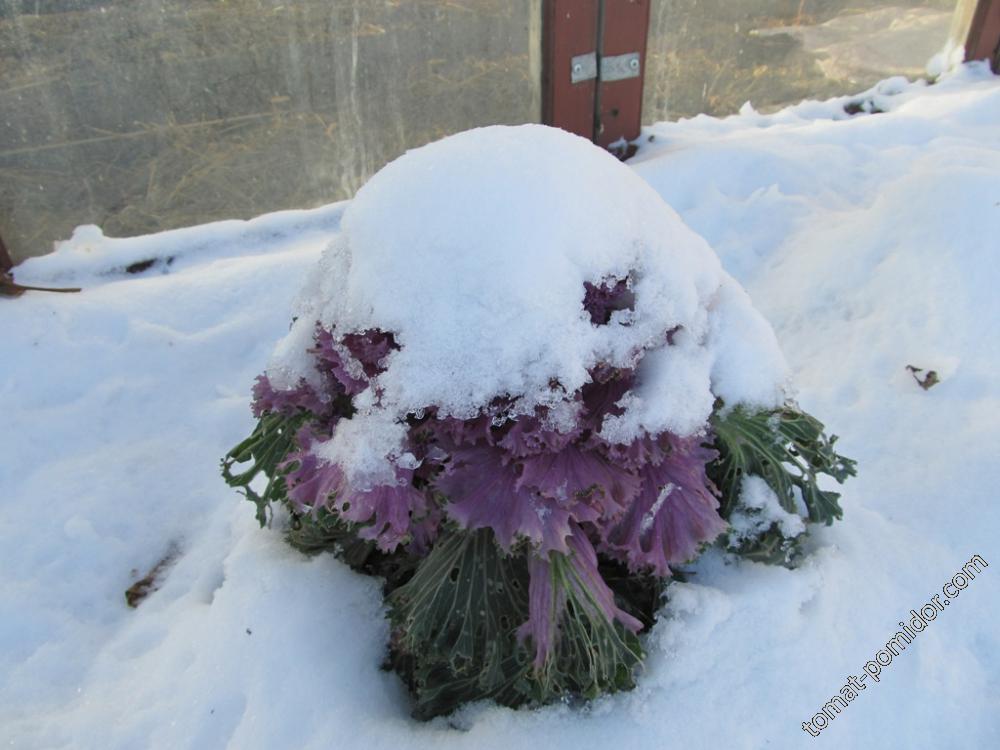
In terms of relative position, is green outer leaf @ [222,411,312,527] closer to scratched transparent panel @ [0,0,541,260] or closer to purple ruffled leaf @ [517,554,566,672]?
purple ruffled leaf @ [517,554,566,672]

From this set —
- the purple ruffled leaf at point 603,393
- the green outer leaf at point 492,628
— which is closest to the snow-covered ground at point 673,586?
the green outer leaf at point 492,628

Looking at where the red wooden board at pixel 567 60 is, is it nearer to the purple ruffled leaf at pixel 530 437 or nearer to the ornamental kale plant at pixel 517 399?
the ornamental kale plant at pixel 517 399

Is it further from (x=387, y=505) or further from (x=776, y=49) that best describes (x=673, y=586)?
(x=776, y=49)

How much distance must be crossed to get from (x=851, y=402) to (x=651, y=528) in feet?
4.08

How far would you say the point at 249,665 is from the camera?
1.46 meters

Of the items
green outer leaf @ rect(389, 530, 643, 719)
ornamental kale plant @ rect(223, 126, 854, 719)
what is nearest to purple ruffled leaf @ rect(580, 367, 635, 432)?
ornamental kale plant @ rect(223, 126, 854, 719)

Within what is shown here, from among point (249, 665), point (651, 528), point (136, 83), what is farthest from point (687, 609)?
point (136, 83)

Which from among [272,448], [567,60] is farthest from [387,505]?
[567,60]

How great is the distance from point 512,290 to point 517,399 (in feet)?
0.60

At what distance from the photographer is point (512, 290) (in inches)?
47.9

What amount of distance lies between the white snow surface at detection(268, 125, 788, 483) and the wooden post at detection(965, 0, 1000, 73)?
4.26 meters

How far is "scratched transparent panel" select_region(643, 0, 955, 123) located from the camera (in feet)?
12.6

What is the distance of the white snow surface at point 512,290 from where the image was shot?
48.1 inches

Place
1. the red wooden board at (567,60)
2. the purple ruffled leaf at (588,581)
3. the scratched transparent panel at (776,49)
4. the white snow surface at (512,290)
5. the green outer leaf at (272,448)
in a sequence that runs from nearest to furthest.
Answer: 1. the white snow surface at (512,290)
2. the purple ruffled leaf at (588,581)
3. the green outer leaf at (272,448)
4. the red wooden board at (567,60)
5. the scratched transparent panel at (776,49)
